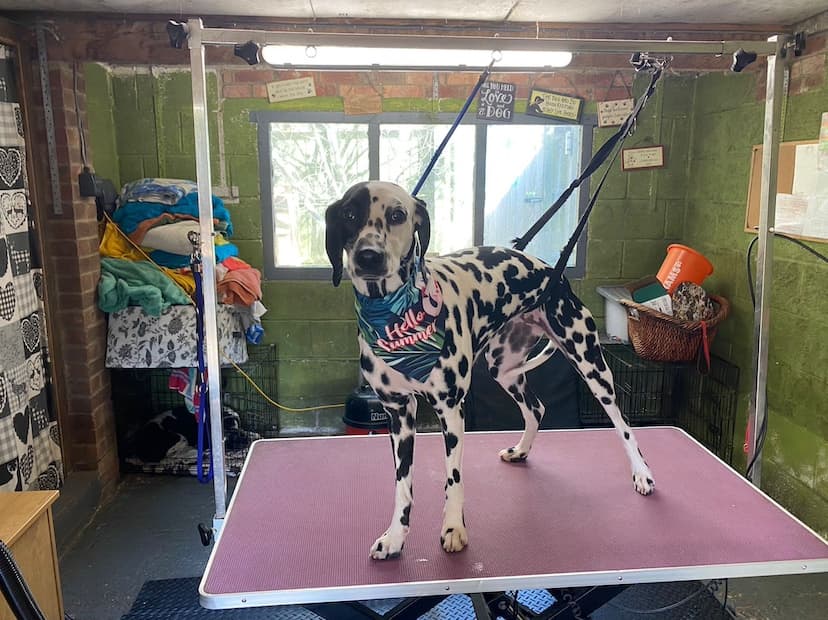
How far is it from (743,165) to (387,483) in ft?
7.80

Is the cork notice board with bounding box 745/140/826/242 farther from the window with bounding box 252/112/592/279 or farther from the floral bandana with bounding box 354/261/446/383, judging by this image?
the floral bandana with bounding box 354/261/446/383

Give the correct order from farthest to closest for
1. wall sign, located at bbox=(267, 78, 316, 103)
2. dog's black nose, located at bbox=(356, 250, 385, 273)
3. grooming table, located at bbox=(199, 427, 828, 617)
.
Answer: wall sign, located at bbox=(267, 78, 316, 103), grooming table, located at bbox=(199, 427, 828, 617), dog's black nose, located at bbox=(356, 250, 385, 273)

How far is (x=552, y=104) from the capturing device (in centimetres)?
352

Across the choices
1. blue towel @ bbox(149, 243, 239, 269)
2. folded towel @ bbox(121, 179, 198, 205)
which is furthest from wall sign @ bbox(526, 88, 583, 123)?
blue towel @ bbox(149, 243, 239, 269)

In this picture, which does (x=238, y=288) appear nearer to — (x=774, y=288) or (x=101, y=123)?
(x=101, y=123)

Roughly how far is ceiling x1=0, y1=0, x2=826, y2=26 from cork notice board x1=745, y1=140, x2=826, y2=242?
0.54 metres

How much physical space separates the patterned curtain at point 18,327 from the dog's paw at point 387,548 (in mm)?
1802

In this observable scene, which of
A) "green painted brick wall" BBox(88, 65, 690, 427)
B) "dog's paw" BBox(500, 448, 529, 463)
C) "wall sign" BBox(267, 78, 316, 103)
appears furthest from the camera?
"green painted brick wall" BBox(88, 65, 690, 427)

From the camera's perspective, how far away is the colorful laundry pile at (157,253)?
3180mm

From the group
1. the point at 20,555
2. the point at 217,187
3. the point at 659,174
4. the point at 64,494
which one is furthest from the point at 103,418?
the point at 659,174

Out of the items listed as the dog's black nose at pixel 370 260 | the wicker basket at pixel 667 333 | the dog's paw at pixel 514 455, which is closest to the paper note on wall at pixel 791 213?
the wicker basket at pixel 667 333

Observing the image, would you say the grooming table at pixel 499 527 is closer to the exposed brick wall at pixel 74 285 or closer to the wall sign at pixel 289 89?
the exposed brick wall at pixel 74 285

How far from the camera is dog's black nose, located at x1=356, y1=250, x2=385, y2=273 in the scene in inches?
51.0

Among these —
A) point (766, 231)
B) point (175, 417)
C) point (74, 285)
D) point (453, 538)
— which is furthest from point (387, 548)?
point (175, 417)
